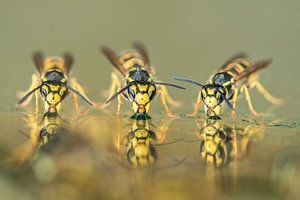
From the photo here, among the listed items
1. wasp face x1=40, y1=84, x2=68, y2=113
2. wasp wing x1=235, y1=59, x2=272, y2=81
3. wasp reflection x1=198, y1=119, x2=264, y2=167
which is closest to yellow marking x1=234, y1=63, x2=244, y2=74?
wasp wing x1=235, y1=59, x2=272, y2=81

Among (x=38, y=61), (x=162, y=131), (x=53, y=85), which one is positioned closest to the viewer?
(x=162, y=131)

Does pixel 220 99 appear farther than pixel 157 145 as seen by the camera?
Yes

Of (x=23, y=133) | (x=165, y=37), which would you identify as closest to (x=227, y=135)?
(x=23, y=133)

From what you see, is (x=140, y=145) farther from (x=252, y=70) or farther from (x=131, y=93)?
(x=252, y=70)

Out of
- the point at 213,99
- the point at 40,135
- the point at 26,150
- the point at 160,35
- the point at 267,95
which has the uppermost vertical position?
the point at 160,35

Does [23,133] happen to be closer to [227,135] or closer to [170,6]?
[227,135]

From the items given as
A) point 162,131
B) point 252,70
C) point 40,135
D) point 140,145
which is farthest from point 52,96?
point 252,70

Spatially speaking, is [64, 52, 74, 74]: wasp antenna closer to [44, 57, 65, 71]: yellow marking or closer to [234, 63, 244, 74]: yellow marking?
[44, 57, 65, 71]: yellow marking
